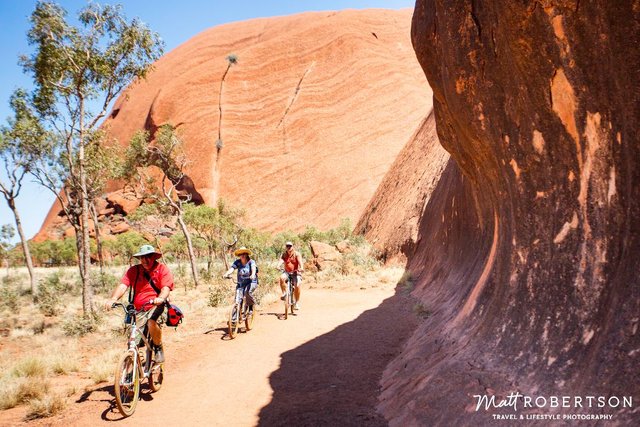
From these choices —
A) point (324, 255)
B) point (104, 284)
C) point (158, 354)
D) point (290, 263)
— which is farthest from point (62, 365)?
point (104, 284)

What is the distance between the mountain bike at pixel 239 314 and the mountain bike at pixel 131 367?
11.5 feet

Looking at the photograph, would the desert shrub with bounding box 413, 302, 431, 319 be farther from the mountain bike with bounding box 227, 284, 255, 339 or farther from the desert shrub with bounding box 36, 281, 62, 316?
the desert shrub with bounding box 36, 281, 62, 316

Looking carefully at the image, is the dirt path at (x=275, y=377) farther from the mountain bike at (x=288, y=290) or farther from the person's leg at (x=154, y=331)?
the person's leg at (x=154, y=331)

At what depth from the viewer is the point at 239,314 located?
30.7 ft

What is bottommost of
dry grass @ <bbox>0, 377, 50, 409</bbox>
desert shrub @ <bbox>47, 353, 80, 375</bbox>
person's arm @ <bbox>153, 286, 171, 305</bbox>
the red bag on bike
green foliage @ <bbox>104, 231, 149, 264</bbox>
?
green foliage @ <bbox>104, 231, 149, 264</bbox>

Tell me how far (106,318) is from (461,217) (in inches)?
452

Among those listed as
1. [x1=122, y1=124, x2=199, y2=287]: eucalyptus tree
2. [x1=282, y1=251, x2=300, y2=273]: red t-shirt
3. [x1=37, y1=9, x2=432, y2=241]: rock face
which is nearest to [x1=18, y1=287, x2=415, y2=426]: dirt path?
[x1=282, y1=251, x2=300, y2=273]: red t-shirt

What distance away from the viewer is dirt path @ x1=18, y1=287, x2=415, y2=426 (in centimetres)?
512

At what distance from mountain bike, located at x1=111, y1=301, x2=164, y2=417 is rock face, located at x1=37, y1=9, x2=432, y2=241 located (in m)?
32.9

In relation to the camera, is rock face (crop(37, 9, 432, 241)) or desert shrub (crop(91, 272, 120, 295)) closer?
desert shrub (crop(91, 272, 120, 295))

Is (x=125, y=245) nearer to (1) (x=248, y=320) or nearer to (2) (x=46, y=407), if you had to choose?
(1) (x=248, y=320)

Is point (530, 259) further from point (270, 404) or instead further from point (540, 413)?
point (270, 404)

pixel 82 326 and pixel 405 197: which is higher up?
pixel 405 197

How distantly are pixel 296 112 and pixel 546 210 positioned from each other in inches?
1964
